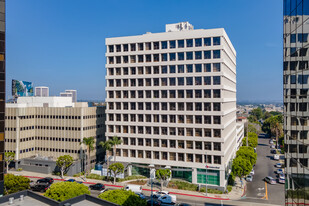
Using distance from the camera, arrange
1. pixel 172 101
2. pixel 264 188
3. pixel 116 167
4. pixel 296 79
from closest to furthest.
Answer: pixel 296 79 → pixel 116 167 → pixel 264 188 → pixel 172 101

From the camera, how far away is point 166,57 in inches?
2571

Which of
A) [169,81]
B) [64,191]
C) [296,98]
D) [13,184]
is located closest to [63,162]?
[13,184]

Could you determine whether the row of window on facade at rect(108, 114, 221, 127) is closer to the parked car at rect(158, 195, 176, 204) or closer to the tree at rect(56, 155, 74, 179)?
the tree at rect(56, 155, 74, 179)

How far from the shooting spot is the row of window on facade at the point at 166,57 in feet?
201

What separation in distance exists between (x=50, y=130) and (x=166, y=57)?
143ft

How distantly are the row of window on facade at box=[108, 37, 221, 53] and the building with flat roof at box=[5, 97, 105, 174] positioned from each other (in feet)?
69.9

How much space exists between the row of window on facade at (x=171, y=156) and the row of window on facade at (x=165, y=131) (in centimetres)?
511

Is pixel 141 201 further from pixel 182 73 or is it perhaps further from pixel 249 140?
pixel 249 140

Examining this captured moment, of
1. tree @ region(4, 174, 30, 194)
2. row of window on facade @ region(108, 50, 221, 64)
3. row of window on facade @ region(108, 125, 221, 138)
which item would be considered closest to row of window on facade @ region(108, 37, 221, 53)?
row of window on facade @ region(108, 50, 221, 64)

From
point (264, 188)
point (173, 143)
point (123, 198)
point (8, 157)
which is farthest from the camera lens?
point (8, 157)

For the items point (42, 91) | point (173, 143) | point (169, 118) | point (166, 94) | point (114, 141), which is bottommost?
point (173, 143)

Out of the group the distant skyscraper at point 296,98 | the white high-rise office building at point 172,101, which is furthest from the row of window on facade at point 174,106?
the distant skyscraper at point 296,98

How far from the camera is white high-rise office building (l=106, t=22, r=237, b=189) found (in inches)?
2379

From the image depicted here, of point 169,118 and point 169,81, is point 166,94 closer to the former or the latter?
point 169,81
